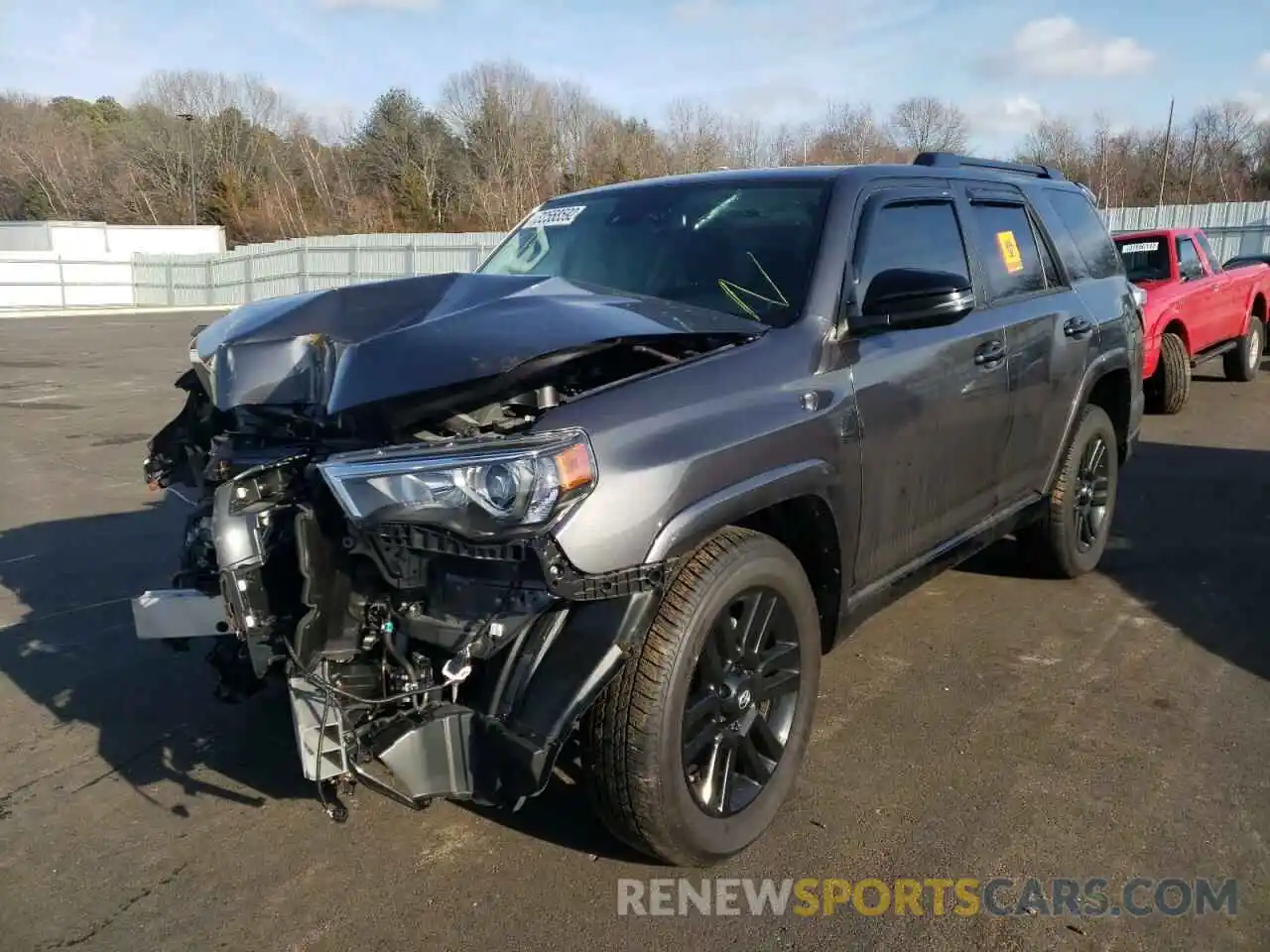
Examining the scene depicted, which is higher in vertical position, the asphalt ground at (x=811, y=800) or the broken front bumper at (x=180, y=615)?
the broken front bumper at (x=180, y=615)

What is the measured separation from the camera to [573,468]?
2.52 metres

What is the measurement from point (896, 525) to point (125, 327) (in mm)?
29309

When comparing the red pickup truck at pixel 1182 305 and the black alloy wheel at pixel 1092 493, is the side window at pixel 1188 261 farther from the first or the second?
the black alloy wheel at pixel 1092 493

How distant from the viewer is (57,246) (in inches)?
1720

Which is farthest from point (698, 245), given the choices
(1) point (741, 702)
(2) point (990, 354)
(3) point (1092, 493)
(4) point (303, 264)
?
(4) point (303, 264)

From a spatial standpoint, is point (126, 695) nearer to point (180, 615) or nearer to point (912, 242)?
point (180, 615)

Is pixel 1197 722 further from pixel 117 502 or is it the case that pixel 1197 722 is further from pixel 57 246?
pixel 57 246

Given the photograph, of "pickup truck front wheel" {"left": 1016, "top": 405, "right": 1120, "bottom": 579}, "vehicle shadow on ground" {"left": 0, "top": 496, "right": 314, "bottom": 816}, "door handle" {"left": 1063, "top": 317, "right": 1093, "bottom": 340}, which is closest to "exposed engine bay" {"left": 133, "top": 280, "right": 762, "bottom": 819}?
"vehicle shadow on ground" {"left": 0, "top": 496, "right": 314, "bottom": 816}

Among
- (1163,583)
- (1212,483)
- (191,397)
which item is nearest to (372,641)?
(191,397)

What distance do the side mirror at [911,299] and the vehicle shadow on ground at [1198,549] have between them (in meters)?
2.19

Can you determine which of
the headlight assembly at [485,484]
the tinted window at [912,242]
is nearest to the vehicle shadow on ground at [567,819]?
the headlight assembly at [485,484]

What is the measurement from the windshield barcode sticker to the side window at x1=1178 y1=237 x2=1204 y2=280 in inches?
340

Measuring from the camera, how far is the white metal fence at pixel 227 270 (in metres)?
36.3

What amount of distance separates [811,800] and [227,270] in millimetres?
43021
